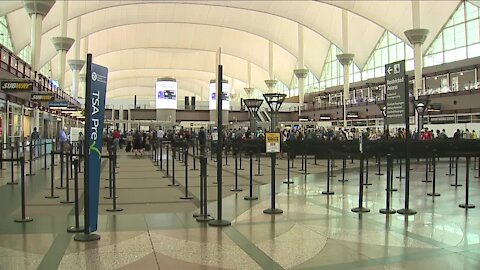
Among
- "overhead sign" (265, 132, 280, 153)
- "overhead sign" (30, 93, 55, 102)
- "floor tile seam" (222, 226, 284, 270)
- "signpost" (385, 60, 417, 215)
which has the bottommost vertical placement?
"floor tile seam" (222, 226, 284, 270)

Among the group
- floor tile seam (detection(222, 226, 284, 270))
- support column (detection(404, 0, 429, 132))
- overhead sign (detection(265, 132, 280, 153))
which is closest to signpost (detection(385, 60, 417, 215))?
overhead sign (detection(265, 132, 280, 153))

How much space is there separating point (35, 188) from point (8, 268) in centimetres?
699

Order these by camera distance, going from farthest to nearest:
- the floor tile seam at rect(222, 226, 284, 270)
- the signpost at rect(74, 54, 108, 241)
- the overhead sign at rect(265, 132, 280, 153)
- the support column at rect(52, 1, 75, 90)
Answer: the support column at rect(52, 1, 75, 90)
the overhead sign at rect(265, 132, 280, 153)
the signpost at rect(74, 54, 108, 241)
the floor tile seam at rect(222, 226, 284, 270)

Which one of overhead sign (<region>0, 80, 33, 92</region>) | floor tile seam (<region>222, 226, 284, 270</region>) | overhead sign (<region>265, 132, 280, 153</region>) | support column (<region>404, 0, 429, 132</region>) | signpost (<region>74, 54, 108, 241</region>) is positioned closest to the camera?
floor tile seam (<region>222, 226, 284, 270</region>)

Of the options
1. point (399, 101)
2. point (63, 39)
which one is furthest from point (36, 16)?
point (399, 101)

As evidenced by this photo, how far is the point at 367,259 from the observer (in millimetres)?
5117

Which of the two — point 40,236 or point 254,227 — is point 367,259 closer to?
point 254,227

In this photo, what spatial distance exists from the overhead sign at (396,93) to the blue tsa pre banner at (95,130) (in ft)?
16.9

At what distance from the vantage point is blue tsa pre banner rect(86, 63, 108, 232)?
602cm

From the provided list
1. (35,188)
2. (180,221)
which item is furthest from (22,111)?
(180,221)

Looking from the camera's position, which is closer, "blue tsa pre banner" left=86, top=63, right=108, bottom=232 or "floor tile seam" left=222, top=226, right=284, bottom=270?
"floor tile seam" left=222, top=226, right=284, bottom=270

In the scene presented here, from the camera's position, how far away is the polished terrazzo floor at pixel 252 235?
5.02 m

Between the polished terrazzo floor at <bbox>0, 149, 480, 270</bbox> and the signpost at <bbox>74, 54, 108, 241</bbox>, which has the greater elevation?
the signpost at <bbox>74, 54, 108, 241</bbox>

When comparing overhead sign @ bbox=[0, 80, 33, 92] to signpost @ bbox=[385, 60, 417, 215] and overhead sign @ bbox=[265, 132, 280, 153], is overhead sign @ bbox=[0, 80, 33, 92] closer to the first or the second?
overhead sign @ bbox=[265, 132, 280, 153]
